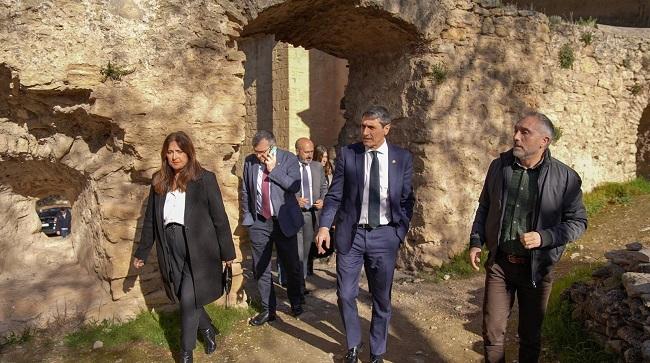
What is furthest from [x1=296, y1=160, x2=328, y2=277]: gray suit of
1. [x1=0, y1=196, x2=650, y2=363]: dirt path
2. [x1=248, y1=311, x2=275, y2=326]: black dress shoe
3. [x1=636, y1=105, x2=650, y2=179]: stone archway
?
[x1=636, y1=105, x2=650, y2=179]: stone archway

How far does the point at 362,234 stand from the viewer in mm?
3188

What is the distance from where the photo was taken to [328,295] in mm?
4965

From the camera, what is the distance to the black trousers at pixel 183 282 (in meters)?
3.22

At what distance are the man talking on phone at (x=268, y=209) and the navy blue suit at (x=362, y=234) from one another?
0.85 meters

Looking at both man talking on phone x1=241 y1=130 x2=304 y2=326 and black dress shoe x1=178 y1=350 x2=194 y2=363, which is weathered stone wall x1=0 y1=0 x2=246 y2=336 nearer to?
man talking on phone x1=241 y1=130 x2=304 y2=326

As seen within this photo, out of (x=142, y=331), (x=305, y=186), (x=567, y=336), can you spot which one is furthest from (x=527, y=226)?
(x=142, y=331)

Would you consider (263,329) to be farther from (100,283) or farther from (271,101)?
(271,101)

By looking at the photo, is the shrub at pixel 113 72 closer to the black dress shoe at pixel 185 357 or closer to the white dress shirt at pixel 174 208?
the white dress shirt at pixel 174 208

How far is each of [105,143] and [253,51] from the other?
951 cm

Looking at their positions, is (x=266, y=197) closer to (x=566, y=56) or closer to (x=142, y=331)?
(x=142, y=331)

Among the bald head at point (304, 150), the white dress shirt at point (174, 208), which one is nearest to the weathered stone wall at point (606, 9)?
the bald head at point (304, 150)

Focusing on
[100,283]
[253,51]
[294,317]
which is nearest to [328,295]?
[294,317]

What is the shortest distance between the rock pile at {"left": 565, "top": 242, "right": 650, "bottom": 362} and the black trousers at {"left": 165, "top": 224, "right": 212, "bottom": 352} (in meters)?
2.79

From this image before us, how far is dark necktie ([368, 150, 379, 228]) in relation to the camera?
10.4 ft
